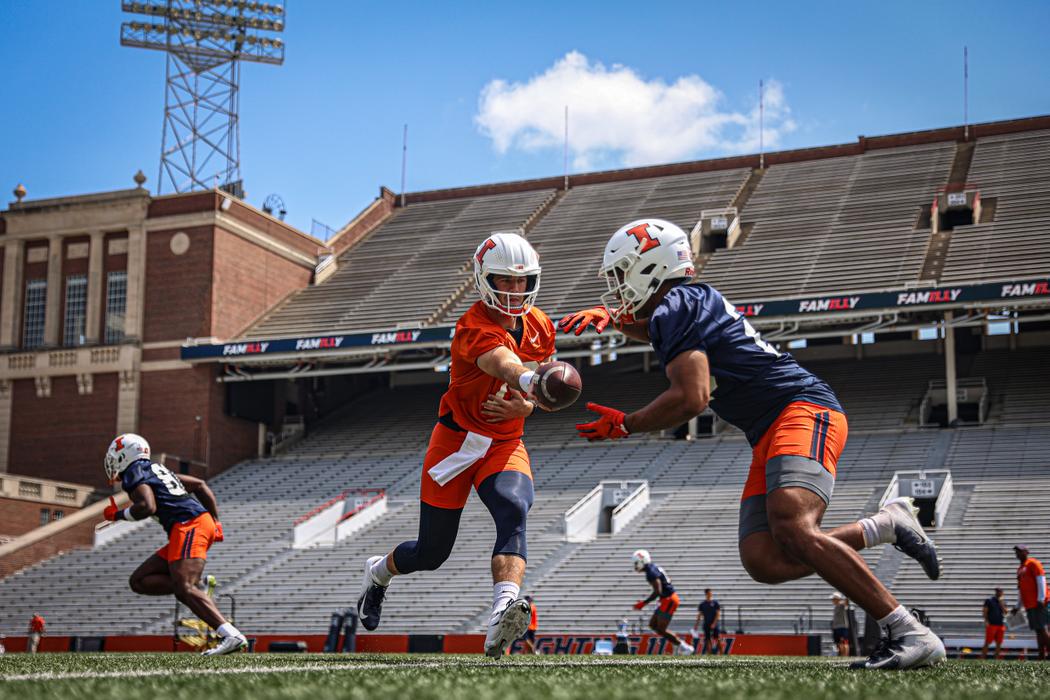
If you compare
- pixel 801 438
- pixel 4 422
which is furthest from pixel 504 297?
pixel 4 422

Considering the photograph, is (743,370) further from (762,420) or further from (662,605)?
(662,605)

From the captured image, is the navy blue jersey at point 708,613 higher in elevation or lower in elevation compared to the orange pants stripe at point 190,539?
lower

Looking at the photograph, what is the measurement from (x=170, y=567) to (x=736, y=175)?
125ft

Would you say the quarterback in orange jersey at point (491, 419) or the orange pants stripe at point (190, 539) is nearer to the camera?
the quarterback in orange jersey at point (491, 419)

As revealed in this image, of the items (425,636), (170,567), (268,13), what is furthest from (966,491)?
(268,13)

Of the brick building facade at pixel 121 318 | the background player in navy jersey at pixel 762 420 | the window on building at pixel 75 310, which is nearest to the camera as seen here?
the background player in navy jersey at pixel 762 420

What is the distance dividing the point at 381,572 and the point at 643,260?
3.04m

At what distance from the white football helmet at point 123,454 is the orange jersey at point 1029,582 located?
11.9m

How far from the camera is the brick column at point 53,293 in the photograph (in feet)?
136

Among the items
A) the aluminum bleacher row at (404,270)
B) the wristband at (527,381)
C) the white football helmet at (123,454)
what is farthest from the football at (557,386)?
the aluminum bleacher row at (404,270)

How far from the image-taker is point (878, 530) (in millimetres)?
6832

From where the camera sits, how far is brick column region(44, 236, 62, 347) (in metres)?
41.3

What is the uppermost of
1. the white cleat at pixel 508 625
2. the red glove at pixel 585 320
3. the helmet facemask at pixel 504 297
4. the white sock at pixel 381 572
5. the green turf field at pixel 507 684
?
the helmet facemask at pixel 504 297

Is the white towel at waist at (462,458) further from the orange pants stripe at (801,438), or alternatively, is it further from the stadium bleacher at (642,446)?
the stadium bleacher at (642,446)
